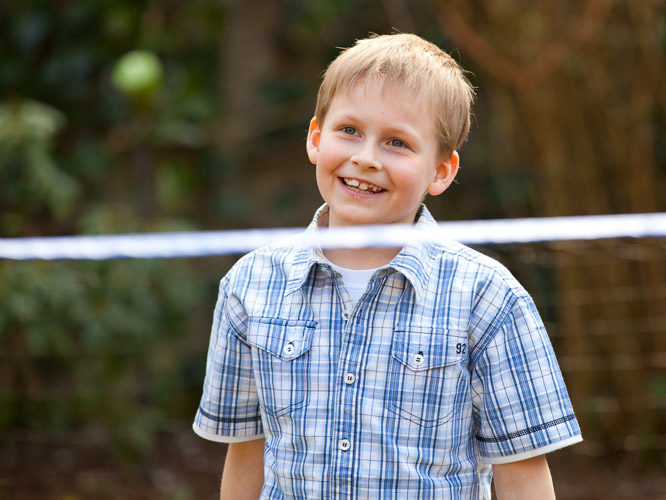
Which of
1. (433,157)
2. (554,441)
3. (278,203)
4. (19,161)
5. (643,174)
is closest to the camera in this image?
(554,441)

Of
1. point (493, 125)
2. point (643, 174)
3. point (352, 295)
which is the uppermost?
point (493, 125)

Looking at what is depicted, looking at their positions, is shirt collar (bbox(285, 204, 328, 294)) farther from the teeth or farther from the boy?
the teeth

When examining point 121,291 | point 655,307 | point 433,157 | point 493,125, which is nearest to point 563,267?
point 655,307

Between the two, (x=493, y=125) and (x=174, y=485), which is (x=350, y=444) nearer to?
(x=174, y=485)

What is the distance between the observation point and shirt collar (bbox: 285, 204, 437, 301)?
1342 mm

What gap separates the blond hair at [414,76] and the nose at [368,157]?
100 mm

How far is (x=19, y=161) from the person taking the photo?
10.6ft

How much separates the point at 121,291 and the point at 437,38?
6.09ft

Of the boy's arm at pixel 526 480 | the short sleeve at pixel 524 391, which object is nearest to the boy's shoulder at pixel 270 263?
the short sleeve at pixel 524 391

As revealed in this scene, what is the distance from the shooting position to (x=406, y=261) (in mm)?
1352

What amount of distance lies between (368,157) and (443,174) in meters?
0.18

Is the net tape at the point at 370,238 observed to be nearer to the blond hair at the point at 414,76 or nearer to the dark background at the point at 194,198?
the blond hair at the point at 414,76

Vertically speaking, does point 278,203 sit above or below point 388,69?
above

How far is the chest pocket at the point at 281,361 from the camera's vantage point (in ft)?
4.41
